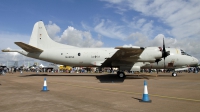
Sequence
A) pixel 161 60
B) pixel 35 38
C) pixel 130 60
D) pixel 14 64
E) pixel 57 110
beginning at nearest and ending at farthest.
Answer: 1. pixel 57 110
2. pixel 130 60
3. pixel 161 60
4. pixel 35 38
5. pixel 14 64

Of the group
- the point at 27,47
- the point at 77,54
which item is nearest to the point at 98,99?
the point at 77,54

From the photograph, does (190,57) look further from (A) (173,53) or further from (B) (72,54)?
(B) (72,54)

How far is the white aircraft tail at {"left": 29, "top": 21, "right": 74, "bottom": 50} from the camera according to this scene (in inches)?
1019

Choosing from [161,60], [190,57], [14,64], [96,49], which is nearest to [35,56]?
[96,49]

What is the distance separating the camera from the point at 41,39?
85.2 feet

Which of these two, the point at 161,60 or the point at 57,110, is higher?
the point at 161,60

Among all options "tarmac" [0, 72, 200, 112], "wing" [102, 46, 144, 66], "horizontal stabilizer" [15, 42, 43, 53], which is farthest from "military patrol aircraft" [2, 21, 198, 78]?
"tarmac" [0, 72, 200, 112]

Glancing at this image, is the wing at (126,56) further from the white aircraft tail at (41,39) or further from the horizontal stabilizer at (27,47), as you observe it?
the horizontal stabilizer at (27,47)

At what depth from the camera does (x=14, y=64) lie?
335ft

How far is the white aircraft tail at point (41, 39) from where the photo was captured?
84.9ft

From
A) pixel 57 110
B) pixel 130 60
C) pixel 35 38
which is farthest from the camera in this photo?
pixel 35 38

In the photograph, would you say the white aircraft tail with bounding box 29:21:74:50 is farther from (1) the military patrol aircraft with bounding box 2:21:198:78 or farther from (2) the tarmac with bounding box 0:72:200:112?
(2) the tarmac with bounding box 0:72:200:112

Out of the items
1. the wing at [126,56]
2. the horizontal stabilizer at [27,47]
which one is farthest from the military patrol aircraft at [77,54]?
the wing at [126,56]

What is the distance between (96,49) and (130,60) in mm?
5950
